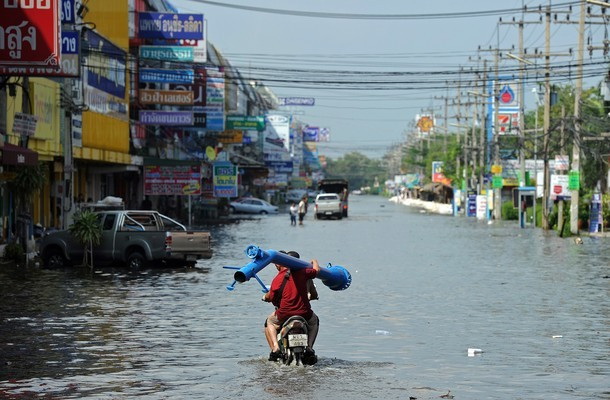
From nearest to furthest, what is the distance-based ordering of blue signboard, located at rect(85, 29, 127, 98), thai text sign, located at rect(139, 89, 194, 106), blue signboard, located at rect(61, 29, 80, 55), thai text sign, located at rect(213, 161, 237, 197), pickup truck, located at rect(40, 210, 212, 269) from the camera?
pickup truck, located at rect(40, 210, 212, 269) → blue signboard, located at rect(61, 29, 80, 55) → blue signboard, located at rect(85, 29, 127, 98) → thai text sign, located at rect(139, 89, 194, 106) → thai text sign, located at rect(213, 161, 237, 197)

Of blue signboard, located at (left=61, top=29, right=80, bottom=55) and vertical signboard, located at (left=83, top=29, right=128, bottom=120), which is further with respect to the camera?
vertical signboard, located at (left=83, top=29, right=128, bottom=120)

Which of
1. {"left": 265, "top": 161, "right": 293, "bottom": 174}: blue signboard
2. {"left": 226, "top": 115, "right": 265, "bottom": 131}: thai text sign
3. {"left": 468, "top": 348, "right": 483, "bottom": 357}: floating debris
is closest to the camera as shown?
{"left": 468, "top": 348, "right": 483, "bottom": 357}: floating debris

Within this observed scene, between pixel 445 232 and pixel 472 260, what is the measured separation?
80.6ft

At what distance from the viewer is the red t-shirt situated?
14078 mm

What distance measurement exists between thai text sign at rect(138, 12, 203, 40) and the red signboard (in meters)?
35.8

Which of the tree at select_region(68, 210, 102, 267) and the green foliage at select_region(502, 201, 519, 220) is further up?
the tree at select_region(68, 210, 102, 267)

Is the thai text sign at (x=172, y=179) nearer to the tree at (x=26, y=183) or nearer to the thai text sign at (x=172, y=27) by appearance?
the thai text sign at (x=172, y=27)

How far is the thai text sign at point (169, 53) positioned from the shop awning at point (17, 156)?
29.0 metres

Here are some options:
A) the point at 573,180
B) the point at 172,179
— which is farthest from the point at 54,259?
the point at 172,179

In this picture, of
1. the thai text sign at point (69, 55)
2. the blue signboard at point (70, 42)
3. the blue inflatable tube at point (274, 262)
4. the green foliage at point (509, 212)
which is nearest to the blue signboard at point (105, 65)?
the blue signboard at point (70, 42)

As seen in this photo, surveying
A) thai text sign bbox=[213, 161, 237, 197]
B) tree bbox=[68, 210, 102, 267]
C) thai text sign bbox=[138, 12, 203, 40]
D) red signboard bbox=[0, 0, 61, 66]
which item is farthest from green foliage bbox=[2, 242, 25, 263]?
thai text sign bbox=[213, 161, 237, 197]

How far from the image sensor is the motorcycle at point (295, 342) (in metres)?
13.9

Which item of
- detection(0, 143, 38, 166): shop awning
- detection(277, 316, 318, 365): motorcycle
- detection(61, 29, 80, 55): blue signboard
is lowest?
detection(277, 316, 318, 365): motorcycle

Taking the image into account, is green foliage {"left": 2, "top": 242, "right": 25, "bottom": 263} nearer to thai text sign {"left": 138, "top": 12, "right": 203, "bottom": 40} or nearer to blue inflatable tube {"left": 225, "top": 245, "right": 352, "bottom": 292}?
blue inflatable tube {"left": 225, "top": 245, "right": 352, "bottom": 292}
